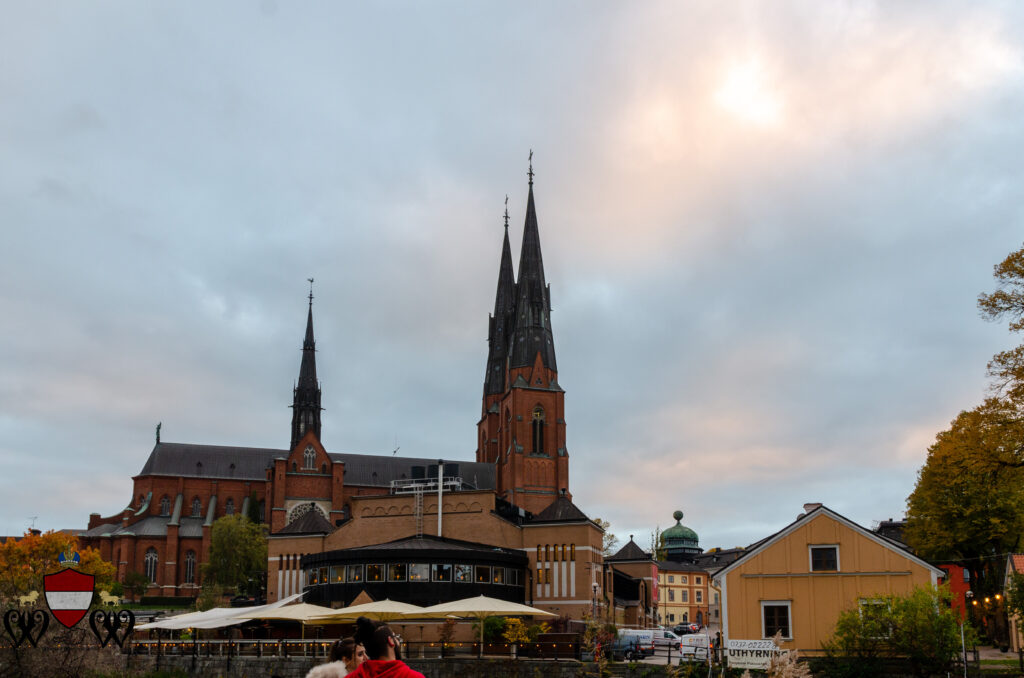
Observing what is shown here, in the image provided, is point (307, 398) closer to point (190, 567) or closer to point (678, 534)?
point (190, 567)

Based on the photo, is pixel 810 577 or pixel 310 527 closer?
pixel 810 577

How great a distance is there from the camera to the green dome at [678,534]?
138625mm

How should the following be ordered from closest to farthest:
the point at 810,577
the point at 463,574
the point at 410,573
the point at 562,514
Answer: the point at 810,577 → the point at 410,573 → the point at 463,574 → the point at 562,514

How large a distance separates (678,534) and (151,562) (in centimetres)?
7416

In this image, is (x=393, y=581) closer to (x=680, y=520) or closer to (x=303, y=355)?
(x=303, y=355)

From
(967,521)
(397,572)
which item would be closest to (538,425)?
(397,572)

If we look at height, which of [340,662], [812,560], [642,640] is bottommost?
[642,640]

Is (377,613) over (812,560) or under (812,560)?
Answer: under

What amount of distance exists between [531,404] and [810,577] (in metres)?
56.6

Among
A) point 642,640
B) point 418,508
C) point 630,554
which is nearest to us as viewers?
point 642,640

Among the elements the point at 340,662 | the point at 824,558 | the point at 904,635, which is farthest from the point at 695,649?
the point at 340,662

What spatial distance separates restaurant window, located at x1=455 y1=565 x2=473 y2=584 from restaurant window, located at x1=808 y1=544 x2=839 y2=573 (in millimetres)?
24199

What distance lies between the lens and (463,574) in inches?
2186

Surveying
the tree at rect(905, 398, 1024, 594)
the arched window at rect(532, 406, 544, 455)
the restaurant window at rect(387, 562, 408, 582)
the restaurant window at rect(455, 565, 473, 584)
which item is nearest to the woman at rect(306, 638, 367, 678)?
the tree at rect(905, 398, 1024, 594)
